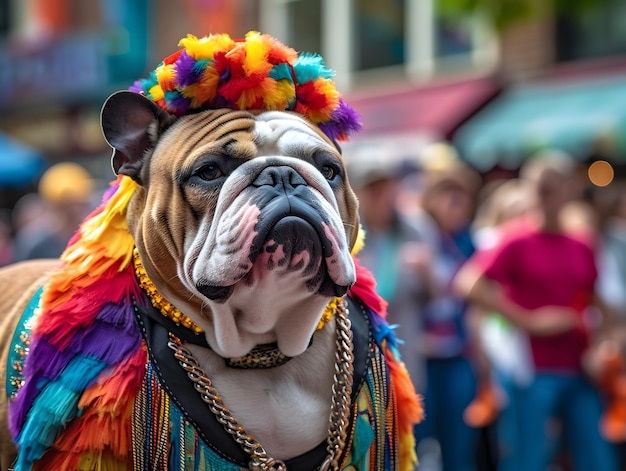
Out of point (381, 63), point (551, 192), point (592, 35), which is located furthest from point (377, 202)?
point (381, 63)

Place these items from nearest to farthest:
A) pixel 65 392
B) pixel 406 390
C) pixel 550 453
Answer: pixel 65 392 < pixel 406 390 < pixel 550 453

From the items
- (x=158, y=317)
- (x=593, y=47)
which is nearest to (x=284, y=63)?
(x=158, y=317)

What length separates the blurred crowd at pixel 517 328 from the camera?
17.3ft

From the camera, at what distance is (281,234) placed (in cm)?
213

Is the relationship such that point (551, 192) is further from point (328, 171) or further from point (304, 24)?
point (304, 24)

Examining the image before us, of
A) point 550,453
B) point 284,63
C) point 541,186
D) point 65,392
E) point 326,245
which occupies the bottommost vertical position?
point 550,453

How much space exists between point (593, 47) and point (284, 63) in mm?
10241

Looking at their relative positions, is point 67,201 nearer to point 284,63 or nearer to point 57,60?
point 284,63

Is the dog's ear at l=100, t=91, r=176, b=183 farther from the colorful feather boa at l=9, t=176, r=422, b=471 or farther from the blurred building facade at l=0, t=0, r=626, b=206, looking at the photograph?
the blurred building facade at l=0, t=0, r=626, b=206

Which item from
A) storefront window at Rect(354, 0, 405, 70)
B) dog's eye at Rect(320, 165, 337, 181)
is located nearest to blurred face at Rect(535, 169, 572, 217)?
dog's eye at Rect(320, 165, 337, 181)

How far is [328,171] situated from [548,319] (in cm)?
322

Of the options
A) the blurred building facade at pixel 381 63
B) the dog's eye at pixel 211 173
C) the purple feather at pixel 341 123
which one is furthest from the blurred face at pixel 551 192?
the blurred building facade at pixel 381 63

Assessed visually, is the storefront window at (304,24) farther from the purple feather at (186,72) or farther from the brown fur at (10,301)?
the purple feather at (186,72)

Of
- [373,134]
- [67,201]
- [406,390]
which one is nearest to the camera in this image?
[406,390]
